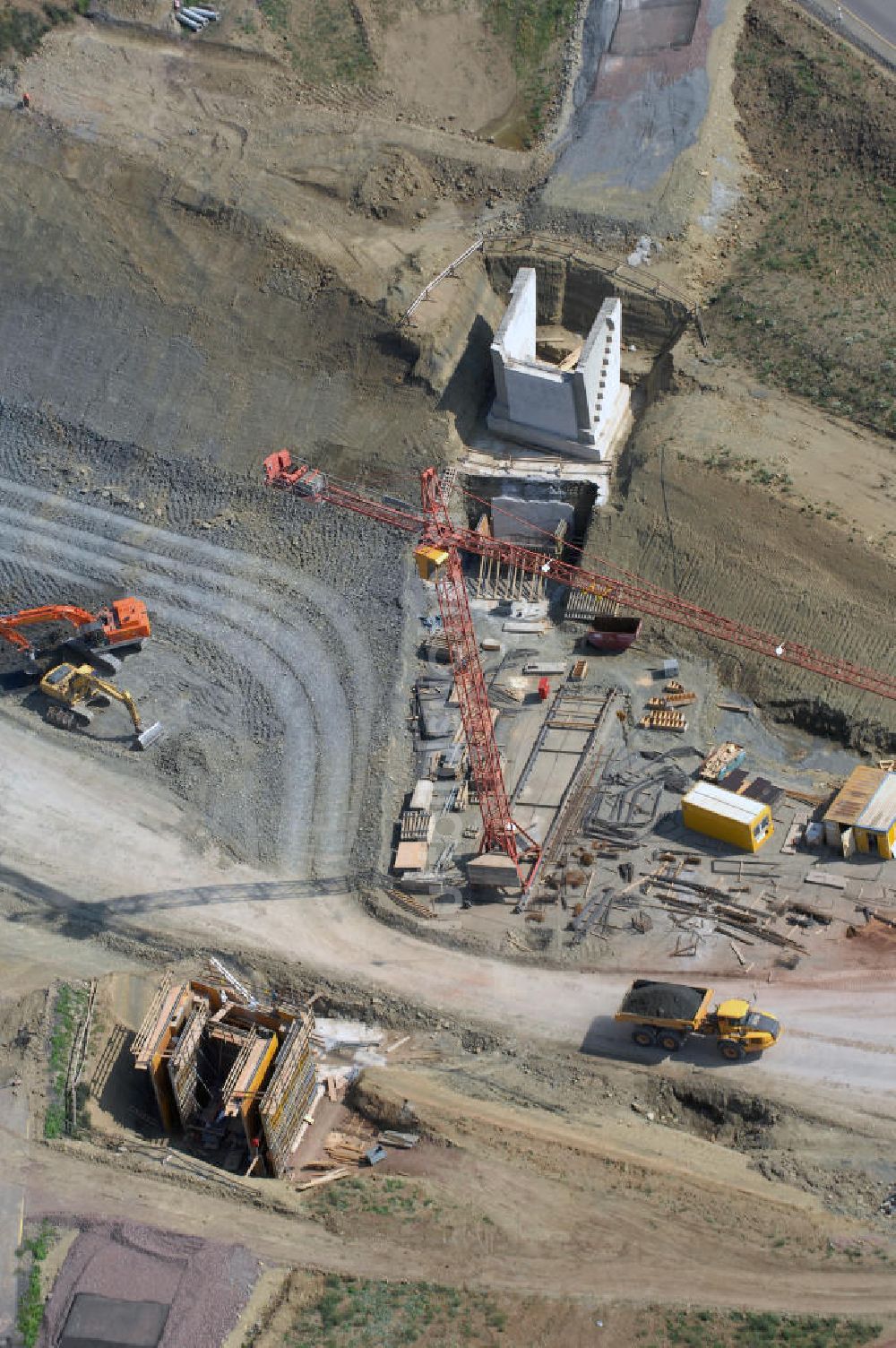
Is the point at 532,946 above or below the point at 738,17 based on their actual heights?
below

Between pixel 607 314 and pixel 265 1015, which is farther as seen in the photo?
pixel 607 314

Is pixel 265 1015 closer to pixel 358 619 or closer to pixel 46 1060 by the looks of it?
pixel 46 1060

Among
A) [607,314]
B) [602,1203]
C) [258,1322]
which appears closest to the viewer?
[258,1322]

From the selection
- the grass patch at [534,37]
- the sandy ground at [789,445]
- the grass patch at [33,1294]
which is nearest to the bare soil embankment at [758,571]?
the sandy ground at [789,445]

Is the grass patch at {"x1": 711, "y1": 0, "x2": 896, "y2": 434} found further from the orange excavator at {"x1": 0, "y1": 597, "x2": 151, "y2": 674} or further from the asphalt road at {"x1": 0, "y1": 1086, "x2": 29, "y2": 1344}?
the asphalt road at {"x1": 0, "y1": 1086, "x2": 29, "y2": 1344}

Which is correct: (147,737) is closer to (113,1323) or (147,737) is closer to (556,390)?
(556,390)

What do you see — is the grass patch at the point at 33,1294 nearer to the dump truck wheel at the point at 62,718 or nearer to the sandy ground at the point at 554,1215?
the sandy ground at the point at 554,1215

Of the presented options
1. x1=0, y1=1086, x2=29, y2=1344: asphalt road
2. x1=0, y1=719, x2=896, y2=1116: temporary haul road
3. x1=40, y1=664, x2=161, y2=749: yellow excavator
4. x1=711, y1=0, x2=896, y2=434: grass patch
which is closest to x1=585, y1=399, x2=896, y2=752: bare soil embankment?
x1=711, y1=0, x2=896, y2=434: grass patch

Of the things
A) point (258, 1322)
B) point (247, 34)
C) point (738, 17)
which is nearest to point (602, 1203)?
point (258, 1322)
